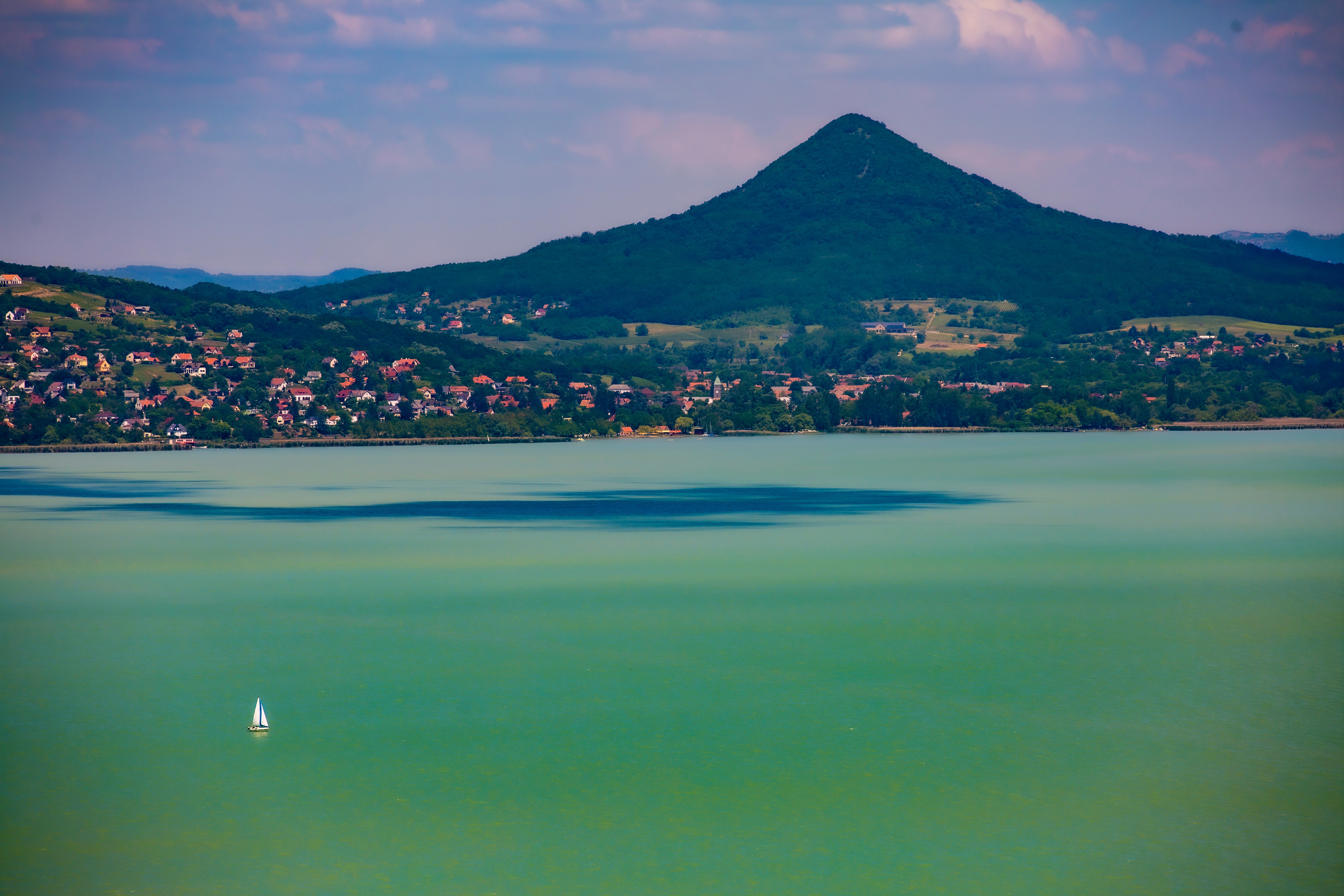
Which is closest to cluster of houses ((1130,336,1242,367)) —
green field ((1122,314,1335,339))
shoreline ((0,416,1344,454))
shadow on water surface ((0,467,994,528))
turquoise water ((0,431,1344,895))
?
green field ((1122,314,1335,339))

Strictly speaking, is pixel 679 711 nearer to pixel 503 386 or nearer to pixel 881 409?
pixel 881 409

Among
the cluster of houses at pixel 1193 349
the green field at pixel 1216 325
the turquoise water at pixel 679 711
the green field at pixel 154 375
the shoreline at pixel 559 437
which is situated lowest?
the shoreline at pixel 559 437

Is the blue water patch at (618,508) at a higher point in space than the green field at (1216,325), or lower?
lower

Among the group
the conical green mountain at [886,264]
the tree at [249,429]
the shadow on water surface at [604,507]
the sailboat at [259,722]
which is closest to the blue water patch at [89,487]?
the shadow on water surface at [604,507]

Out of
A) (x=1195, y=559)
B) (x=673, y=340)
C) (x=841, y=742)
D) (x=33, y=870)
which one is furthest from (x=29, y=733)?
(x=673, y=340)

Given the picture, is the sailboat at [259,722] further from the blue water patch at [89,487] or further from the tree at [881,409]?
the tree at [881,409]

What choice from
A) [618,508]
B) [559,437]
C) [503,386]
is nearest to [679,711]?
[618,508]
